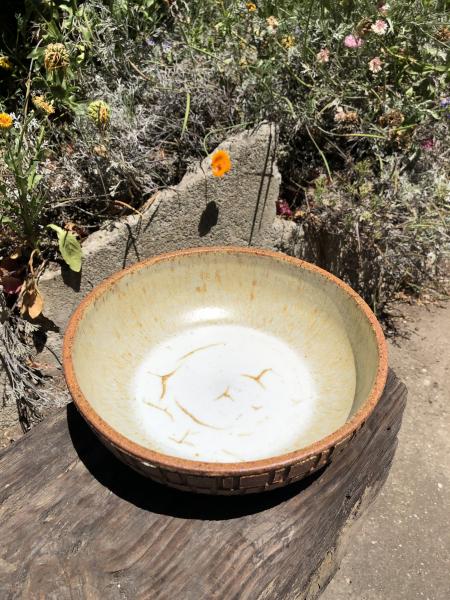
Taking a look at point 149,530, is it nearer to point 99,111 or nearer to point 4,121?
point 4,121

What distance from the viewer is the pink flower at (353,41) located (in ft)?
8.55

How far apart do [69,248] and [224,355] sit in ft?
2.53

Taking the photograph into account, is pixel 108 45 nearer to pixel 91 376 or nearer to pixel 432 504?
pixel 91 376

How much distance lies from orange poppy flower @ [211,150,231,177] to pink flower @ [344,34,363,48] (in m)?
0.87

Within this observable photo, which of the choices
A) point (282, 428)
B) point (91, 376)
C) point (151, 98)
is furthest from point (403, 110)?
point (91, 376)

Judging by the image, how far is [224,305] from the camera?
6.97 feet

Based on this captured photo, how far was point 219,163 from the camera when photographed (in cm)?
235

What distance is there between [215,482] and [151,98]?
6.50ft

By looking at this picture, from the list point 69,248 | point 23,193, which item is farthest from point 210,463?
point 23,193

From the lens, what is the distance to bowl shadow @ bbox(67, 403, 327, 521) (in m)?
1.57

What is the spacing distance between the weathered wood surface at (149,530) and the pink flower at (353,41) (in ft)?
6.15

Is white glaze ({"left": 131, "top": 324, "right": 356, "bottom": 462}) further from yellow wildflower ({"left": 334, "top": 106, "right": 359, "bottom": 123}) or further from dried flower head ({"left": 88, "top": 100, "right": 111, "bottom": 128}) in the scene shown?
yellow wildflower ({"left": 334, "top": 106, "right": 359, "bottom": 123})

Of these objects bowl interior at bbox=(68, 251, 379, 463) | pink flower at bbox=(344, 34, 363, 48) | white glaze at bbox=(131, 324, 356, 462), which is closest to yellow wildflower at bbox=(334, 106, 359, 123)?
pink flower at bbox=(344, 34, 363, 48)

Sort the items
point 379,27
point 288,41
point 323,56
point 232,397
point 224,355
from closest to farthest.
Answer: point 232,397
point 224,355
point 379,27
point 323,56
point 288,41
